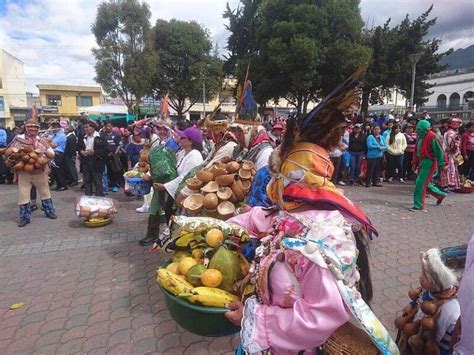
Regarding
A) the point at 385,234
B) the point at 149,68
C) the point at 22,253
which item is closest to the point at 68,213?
the point at 22,253

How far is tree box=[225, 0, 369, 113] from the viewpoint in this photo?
19281 millimetres

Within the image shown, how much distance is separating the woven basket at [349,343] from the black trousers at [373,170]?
9.41 m

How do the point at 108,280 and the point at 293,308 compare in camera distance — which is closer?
the point at 293,308

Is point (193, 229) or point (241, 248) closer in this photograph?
point (241, 248)

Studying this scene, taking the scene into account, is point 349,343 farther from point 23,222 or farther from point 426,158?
point 23,222

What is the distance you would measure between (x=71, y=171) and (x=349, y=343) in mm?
10602

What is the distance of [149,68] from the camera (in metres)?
22.7

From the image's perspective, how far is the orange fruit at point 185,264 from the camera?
210 cm

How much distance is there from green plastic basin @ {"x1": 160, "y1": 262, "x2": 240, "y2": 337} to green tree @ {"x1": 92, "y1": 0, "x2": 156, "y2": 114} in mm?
22959

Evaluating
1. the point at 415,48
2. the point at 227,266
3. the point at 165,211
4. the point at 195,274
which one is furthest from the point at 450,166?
A: the point at 415,48

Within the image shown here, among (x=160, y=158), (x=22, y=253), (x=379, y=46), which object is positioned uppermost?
(x=379, y=46)

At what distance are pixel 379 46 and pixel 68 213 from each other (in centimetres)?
2294

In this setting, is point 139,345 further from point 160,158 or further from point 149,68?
point 149,68

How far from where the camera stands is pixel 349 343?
1.43 metres
